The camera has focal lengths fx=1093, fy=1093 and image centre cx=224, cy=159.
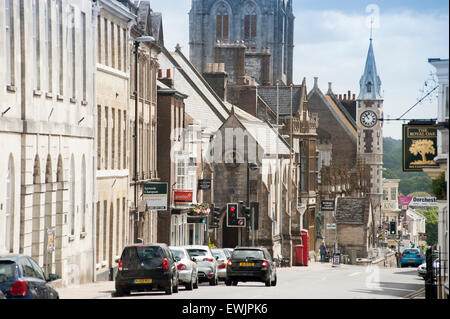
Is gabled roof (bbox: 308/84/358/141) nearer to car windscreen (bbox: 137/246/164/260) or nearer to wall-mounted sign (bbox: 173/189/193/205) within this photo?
wall-mounted sign (bbox: 173/189/193/205)

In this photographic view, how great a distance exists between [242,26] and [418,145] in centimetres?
10996

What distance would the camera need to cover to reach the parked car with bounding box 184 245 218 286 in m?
37.5

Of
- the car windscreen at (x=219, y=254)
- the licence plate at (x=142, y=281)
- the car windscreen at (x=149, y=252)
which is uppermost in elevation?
the car windscreen at (x=149, y=252)

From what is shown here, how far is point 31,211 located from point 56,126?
12.7 feet

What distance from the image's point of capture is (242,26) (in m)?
144

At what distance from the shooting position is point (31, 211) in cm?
3081

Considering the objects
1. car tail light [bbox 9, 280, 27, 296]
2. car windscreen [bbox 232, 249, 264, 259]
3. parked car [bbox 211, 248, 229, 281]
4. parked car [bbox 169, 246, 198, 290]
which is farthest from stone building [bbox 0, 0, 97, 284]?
car tail light [bbox 9, 280, 27, 296]

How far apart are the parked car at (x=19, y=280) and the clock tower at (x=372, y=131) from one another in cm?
10993

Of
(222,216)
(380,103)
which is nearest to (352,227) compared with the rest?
(380,103)

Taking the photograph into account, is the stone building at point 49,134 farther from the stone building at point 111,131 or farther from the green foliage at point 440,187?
the green foliage at point 440,187

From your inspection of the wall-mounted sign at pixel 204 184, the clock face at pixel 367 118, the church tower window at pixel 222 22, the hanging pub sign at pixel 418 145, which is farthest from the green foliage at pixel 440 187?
the church tower window at pixel 222 22

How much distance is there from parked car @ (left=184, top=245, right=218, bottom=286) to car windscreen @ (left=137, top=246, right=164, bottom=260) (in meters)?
8.03

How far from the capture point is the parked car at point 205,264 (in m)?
37.5
